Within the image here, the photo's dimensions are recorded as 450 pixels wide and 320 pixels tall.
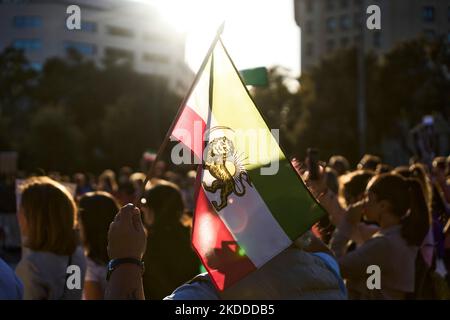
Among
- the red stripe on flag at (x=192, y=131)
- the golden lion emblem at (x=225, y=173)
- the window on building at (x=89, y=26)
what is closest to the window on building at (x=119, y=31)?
the window on building at (x=89, y=26)

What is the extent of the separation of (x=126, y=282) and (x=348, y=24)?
7679 centimetres

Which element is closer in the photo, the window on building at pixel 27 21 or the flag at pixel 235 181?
the flag at pixel 235 181

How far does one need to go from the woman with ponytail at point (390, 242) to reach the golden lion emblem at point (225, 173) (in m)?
1.94

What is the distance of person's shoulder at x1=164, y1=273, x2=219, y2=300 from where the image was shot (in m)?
2.19

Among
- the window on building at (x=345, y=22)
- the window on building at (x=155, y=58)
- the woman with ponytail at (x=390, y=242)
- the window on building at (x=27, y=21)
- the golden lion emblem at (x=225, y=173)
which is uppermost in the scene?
the window on building at (x=27, y=21)

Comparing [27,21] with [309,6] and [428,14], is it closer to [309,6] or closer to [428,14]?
[309,6]

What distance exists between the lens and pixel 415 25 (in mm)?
65500

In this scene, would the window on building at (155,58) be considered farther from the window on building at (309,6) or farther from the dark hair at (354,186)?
the dark hair at (354,186)

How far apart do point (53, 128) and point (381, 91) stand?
18.4 m

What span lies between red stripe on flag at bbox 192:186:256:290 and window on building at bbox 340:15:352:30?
7623cm

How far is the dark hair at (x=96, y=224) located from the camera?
178 inches

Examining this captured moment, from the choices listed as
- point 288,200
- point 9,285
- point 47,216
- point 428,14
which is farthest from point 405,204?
point 428,14

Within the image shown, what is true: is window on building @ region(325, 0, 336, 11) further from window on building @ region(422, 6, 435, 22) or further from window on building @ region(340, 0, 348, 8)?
window on building @ region(422, 6, 435, 22)

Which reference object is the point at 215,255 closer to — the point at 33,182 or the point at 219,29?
the point at 219,29
